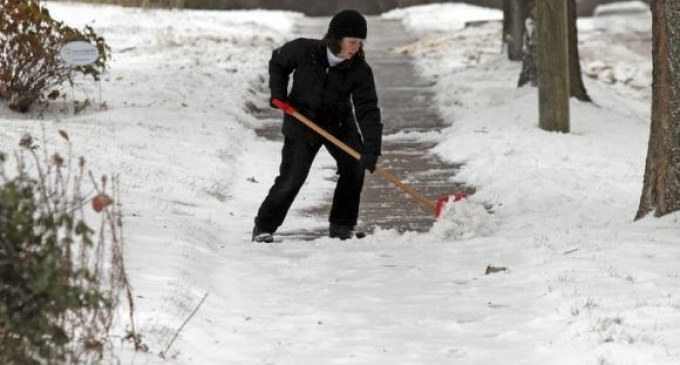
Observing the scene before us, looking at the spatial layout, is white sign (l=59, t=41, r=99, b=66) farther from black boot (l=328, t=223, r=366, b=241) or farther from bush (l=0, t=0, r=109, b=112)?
black boot (l=328, t=223, r=366, b=241)

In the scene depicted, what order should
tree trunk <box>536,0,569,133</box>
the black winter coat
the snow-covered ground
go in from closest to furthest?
the snow-covered ground → the black winter coat → tree trunk <box>536,0,569,133</box>

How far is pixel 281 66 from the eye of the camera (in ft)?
30.6

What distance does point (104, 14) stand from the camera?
3947cm

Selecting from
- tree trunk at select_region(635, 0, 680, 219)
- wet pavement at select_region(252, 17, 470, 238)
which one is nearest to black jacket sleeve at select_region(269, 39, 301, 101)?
wet pavement at select_region(252, 17, 470, 238)

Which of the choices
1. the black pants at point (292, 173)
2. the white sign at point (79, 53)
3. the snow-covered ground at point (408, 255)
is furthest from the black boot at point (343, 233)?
the white sign at point (79, 53)

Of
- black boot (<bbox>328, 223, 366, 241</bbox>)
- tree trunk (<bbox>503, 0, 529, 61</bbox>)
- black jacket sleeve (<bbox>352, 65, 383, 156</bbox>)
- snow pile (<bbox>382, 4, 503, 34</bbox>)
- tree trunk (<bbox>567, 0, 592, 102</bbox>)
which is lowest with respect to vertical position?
snow pile (<bbox>382, 4, 503, 34</bbox>)

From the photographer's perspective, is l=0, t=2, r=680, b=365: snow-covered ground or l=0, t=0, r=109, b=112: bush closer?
l=0, t=2, r=680, b=365: snow-covered ground

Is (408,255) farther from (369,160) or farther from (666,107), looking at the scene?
(666,107)

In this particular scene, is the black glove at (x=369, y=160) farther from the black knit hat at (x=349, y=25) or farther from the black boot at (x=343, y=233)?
the black knit hat at (x=349, y=25)

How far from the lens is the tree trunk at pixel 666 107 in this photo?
9.31 meters

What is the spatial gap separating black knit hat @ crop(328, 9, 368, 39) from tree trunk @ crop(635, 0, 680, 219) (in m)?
2.18

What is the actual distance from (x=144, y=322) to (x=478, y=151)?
8.38 meters

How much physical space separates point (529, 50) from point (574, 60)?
6.75 feet

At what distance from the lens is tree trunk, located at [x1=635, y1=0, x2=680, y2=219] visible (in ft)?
30.6
